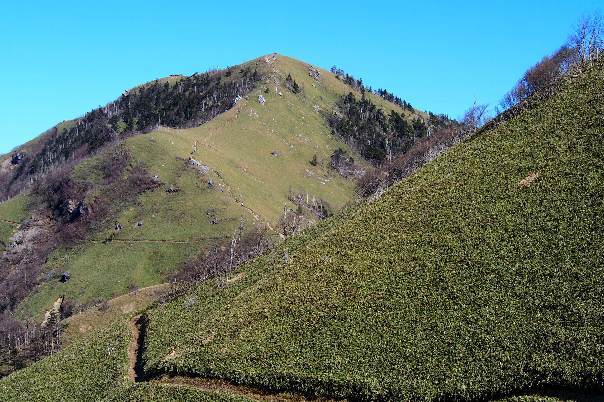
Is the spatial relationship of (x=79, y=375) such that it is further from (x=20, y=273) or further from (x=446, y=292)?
(x=20, y=273)

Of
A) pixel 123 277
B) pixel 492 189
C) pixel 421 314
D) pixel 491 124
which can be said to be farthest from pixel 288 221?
pixel 421 314

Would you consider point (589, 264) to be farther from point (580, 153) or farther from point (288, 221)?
point (288, 221)

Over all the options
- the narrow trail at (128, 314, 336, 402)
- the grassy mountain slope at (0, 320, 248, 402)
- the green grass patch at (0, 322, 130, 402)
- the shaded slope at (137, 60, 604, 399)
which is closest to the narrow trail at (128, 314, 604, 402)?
the narrow trail at (128, 314, 336, 402)

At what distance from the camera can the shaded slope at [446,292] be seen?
51.1 metres

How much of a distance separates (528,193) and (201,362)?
1710 inches

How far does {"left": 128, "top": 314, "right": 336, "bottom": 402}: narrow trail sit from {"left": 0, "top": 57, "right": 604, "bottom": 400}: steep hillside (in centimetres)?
59

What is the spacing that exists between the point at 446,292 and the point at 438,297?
106cm

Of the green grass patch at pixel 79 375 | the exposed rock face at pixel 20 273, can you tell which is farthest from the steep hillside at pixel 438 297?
the exposed rock face at pixel 20 273

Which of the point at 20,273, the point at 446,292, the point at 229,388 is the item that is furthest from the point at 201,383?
the point at 20,273

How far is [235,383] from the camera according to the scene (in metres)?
60.0

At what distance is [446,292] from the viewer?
59.9 m

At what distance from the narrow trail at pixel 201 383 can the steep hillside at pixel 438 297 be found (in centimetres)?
59

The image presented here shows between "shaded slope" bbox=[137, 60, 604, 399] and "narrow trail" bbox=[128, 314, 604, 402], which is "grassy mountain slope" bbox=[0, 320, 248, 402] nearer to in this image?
"narrow trail" bbox=[128, 314, 604, 402]

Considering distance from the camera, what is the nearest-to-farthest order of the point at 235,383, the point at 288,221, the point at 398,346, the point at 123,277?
the point at 398,346, the point at 235,383, the point at 123,277, the point at 288,221
